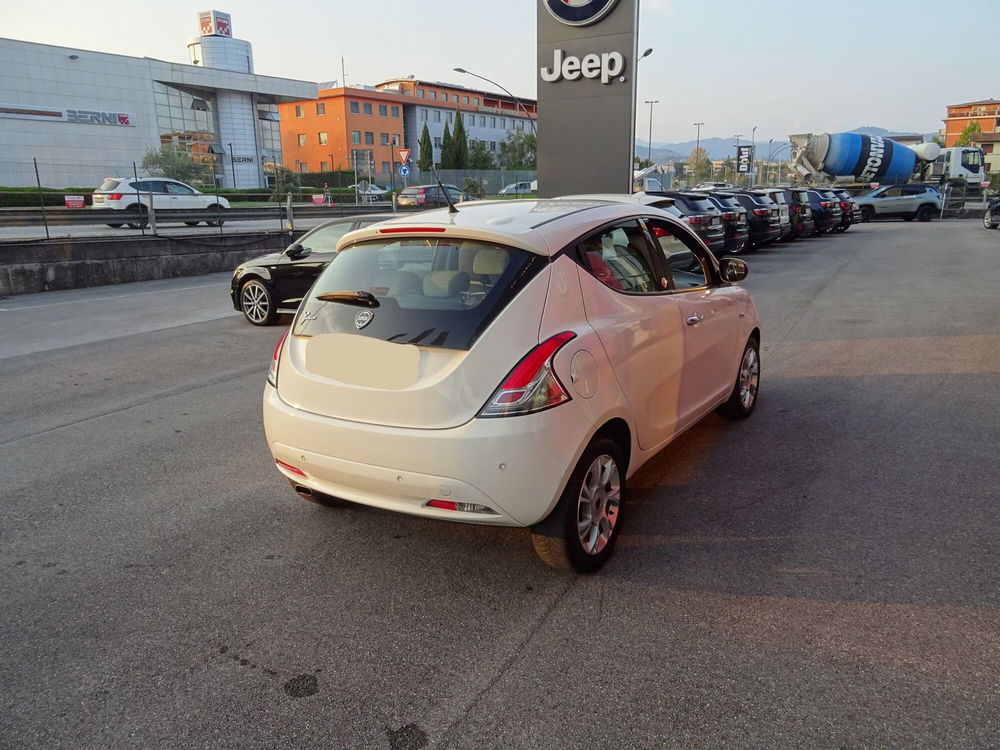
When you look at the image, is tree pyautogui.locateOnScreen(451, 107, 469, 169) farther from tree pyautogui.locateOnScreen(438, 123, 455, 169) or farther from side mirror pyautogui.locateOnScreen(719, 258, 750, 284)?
side mirror pyautogui.locateOnScreen(719, 258, 750, 284)

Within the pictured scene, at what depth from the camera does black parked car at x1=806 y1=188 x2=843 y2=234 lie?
1046 inches

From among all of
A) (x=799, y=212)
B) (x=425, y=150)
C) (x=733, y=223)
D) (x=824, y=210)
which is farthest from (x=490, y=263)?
(x=425, y=150)

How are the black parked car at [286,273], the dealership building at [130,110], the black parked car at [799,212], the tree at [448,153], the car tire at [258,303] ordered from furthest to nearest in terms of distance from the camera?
the tree at [448,153] < the dealership building at [130,110] < the black parked car at [799,212] < the car tire at [258,303] < the black parked car at [286,273]

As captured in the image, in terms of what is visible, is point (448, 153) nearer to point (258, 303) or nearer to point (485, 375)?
point (258, 303)

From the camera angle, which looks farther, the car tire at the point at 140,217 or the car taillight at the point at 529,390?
the car tire at the point at 140,217

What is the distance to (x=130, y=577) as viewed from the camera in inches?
137

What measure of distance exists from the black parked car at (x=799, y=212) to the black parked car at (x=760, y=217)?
109 inches

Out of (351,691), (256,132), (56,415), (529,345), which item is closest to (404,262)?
(529,345)

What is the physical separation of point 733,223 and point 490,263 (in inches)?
637

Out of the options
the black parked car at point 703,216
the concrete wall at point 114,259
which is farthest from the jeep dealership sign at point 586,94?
the concrete wall at point 114,259

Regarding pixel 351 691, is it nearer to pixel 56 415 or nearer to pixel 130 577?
pixel 130 577

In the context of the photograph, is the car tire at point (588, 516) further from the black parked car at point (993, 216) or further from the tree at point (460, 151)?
the tree at point (460, 151)

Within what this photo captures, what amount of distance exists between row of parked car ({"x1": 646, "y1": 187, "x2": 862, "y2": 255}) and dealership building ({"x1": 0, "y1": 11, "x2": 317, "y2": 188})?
104 ft

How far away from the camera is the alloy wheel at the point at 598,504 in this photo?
11.0 feet
